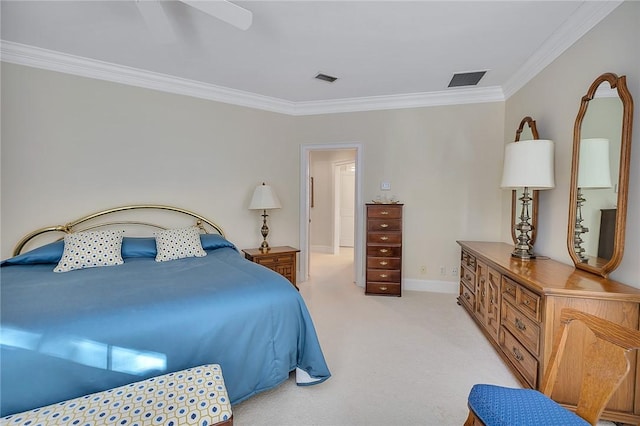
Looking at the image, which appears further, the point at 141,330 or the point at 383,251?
the point at 383,251

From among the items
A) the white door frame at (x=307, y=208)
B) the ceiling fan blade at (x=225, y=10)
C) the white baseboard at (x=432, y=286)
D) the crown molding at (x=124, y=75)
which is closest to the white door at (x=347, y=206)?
the white door frame at (x=307, y=208)

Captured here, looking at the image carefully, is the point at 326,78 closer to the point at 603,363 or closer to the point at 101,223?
the point at 101,223

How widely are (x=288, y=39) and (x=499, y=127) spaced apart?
3.02m

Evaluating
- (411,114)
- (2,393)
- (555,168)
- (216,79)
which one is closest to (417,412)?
(2,393)

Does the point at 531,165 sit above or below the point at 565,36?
below

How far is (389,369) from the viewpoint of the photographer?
93.0 inches

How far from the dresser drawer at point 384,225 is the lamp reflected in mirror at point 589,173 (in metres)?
1.95

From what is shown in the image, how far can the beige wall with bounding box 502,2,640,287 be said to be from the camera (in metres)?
1.90

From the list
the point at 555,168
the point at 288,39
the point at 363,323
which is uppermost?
the point at 288,39

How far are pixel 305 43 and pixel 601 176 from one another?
103 inches

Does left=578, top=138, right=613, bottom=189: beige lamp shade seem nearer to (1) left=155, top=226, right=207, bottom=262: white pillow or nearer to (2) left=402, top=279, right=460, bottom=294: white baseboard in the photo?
→ (2) left=402, top=279, right=460, bottom=294: white baseboard

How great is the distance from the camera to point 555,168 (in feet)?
8.98

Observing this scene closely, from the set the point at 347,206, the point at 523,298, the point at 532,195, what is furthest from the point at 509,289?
the point at 347,206

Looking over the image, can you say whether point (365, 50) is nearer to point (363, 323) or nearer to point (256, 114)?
point (256, 114)
